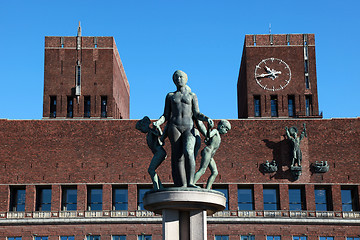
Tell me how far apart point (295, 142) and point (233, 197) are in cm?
789

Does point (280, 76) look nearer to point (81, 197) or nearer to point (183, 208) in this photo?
point (81, 197)

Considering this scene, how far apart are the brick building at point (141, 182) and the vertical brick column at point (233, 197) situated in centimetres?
9

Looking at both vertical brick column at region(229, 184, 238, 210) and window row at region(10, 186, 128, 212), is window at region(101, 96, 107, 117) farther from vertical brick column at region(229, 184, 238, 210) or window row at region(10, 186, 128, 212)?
vertical brick column at region(229, 184, 238, 210)

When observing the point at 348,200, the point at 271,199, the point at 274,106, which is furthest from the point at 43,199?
the point at 348,200

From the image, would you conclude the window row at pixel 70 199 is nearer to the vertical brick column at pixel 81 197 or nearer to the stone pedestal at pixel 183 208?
the vertical brick column at pixel 81 197

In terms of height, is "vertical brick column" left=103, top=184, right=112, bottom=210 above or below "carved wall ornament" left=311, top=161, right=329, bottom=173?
below

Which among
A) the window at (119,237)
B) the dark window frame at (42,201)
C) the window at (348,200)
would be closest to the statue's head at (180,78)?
the window at (119,237)

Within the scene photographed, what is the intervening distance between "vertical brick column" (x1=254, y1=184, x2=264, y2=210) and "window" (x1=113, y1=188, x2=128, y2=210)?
40.0 ft

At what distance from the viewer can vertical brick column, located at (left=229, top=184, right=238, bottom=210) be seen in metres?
68.2

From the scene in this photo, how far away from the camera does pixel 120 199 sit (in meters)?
69.1

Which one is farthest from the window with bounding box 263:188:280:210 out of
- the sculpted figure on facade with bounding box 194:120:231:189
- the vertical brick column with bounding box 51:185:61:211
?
the sculpted figure on facade with bounding box 194:120:231:189

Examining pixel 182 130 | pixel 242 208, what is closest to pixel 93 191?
pixel 242 208

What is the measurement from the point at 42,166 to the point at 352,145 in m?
29.7

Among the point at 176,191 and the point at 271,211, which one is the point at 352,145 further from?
the point at 176,191
